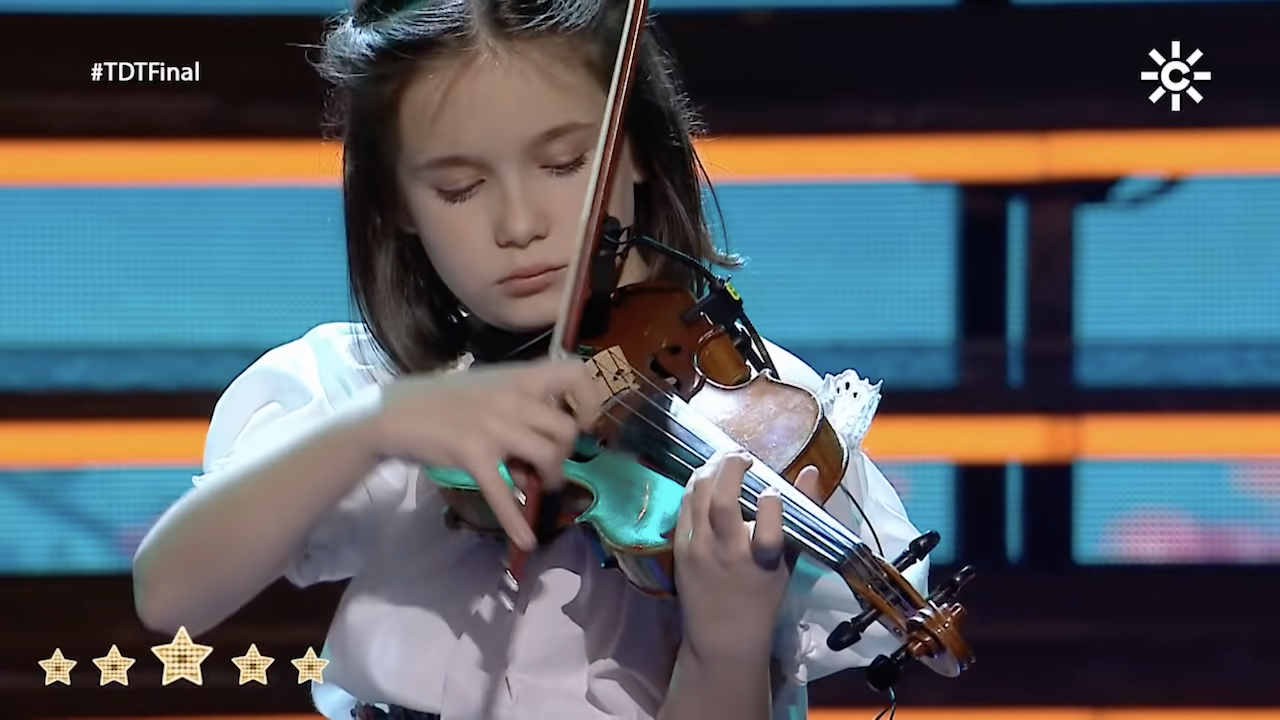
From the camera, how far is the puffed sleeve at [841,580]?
79cm

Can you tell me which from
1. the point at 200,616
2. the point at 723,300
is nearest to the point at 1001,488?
the point at 723,300

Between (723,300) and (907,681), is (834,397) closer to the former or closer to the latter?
(723,300)

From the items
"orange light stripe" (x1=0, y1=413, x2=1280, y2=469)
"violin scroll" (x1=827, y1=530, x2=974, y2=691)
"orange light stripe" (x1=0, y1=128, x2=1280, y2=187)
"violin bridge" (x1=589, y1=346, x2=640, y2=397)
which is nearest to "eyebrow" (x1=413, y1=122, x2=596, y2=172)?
"violin bridge" (x1=589, y1=346, x2=640, y2=397)

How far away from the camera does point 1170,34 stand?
1162 millimetres

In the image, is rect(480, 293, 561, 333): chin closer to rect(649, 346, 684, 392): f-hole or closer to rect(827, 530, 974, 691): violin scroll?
rect(649, 346, 684, 392): f-hole

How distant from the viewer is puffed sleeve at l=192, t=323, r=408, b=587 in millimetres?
796

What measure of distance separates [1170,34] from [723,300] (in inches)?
23.2

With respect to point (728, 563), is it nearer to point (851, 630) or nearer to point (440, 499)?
point (851, 630)

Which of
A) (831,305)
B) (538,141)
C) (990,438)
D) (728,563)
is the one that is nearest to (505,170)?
(538,141)

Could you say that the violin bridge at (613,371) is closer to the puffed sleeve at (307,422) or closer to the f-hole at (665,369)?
the f-hole at (665,369)

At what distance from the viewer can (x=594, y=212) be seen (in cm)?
71

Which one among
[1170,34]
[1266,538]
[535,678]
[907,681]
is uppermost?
[1170,34]

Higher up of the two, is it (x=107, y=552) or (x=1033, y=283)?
(x=1033, y=283)

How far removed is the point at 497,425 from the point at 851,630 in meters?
0.19
